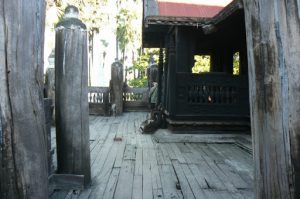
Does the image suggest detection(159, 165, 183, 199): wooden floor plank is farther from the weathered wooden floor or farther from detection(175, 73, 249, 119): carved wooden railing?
detection(175, 73, 249, 119): carved wooden railing

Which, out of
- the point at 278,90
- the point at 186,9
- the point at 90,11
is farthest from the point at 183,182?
the point at 90,11

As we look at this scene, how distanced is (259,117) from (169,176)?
293 centimetres

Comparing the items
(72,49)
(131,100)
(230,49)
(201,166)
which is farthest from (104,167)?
(131,100)

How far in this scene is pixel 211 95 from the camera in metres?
9.08

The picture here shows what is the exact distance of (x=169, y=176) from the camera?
4.96m

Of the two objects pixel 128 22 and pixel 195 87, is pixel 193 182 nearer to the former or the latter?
pixel 195 87

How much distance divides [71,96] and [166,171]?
1880mm

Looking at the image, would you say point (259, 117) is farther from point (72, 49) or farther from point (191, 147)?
point (191, 147)

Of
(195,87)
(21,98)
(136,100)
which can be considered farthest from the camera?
(136,100)

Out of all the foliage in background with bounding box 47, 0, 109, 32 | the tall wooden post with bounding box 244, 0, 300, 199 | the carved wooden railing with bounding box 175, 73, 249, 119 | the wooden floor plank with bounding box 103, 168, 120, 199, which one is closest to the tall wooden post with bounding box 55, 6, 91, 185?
the wooden floor plank with bounding box 103, 168, 120, 199

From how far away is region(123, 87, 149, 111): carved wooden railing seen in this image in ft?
56.7

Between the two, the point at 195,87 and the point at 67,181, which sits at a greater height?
the point at 195,87

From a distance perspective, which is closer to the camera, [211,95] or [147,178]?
[147,178]

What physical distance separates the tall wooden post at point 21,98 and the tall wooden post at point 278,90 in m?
1.32
